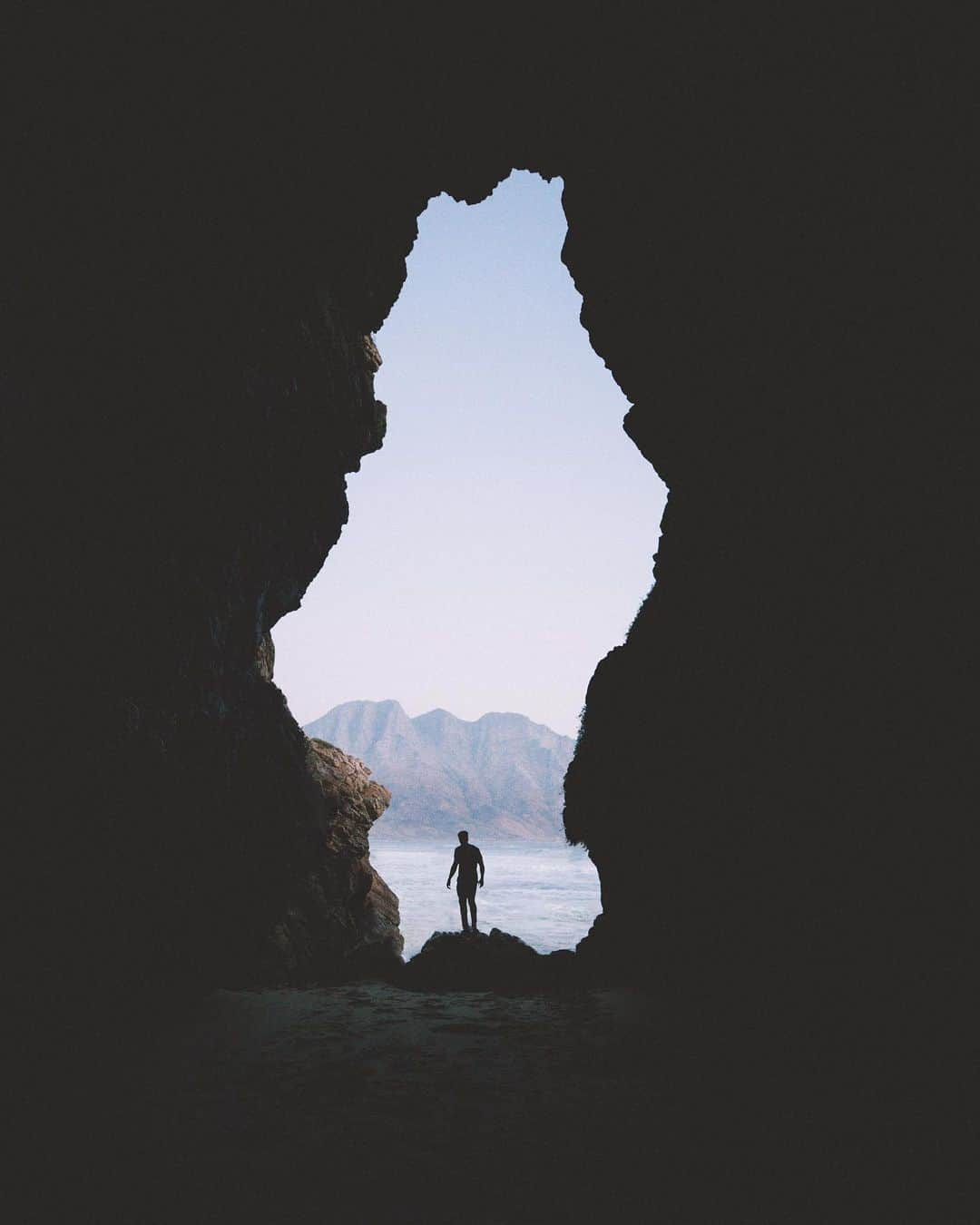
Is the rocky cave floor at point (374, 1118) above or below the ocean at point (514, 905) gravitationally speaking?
above

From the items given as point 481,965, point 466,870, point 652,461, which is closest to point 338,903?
point 466,870

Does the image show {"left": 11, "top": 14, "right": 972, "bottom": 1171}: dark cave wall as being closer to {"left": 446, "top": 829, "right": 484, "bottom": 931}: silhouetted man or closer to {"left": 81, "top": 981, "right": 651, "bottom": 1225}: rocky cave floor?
{"left": 81, "top": 981, "right": 651, "bottom": 1225}: rocky cave floor

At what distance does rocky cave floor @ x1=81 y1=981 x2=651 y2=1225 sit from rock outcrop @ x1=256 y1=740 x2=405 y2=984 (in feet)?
19.2

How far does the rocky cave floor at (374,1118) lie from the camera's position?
3980 mm

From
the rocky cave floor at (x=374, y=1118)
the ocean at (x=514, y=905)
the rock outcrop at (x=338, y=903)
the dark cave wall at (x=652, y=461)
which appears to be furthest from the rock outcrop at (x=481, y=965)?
the ocean at (x=514, y=905)

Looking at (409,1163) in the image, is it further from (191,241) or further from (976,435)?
(191,241)

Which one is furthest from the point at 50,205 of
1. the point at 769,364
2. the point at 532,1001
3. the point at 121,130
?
the point at 532,1001

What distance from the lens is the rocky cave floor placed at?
13.1ft

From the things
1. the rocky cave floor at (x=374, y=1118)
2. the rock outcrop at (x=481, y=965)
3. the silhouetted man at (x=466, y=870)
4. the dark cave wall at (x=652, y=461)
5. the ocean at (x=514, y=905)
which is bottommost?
the ocean at (x=514, y=905)

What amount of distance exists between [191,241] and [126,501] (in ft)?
10.6

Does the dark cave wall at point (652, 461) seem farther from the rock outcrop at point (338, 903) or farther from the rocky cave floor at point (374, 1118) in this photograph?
the rock outcrop at point (338, 903)

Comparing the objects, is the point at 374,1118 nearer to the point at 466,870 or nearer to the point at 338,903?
the point at 466,870

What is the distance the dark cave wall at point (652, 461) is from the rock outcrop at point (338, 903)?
8.60ft

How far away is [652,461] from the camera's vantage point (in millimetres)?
13398
